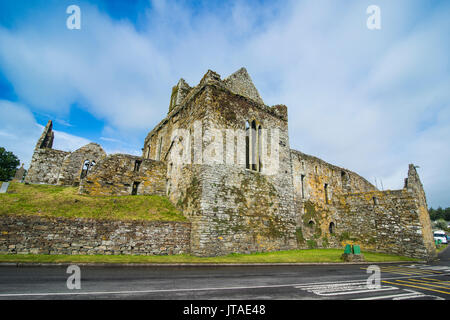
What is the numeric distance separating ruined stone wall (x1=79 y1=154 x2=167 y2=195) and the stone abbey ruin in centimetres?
7

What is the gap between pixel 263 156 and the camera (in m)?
16.0

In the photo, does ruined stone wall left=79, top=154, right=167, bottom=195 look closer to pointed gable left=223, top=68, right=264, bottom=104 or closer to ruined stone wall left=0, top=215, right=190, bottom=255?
ruined stone wall left=0, top=215, right=190, bottom=255

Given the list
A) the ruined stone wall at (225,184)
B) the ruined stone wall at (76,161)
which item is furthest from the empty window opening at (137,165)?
the ruined stone wall at (76,161)

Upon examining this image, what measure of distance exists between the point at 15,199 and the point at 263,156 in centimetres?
1465

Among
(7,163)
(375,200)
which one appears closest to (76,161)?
(375,200)

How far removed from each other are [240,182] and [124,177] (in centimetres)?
874

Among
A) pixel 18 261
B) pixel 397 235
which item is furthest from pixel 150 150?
pixel 397 235

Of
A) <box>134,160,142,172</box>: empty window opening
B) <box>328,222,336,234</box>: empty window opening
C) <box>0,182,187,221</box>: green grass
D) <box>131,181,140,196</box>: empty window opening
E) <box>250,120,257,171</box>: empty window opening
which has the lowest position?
<box>328,222,336,234</box>: empty window opening

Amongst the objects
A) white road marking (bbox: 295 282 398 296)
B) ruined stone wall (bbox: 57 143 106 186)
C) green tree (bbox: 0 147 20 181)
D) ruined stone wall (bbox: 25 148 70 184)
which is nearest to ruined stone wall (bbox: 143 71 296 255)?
white road marking (bbox: 295 282 398 296)

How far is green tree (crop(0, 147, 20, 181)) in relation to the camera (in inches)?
1487

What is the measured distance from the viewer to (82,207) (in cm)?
1142

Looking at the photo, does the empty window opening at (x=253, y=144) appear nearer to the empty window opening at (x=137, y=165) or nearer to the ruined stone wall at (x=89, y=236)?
the ruined stone wall at (x=89, y=236)
